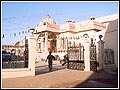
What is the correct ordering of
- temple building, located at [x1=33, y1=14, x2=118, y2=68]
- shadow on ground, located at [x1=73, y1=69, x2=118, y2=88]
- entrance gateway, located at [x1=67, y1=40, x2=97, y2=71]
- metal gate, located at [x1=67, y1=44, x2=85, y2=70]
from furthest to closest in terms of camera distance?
temple building, located at [x1=33, y1=14, x2=118, y2=68]
metal gate, located at [x1=67, y1=44, x2=85, y2=70]
entrance gateway, located at [x1=67, y1=40, x2=97, y2=71]
shadow on ground, located at [x1=73, y1=69, x2=118, y2=88]

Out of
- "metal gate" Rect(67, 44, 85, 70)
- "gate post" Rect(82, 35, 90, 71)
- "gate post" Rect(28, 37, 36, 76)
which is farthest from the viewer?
"metal gate" Rect(67, 44, 85, 70)

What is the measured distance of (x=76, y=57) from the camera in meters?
18.9

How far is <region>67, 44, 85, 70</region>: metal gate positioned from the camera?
16.3m

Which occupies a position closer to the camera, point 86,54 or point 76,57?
point 86,54

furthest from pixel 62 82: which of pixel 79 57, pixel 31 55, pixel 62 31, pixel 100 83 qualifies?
pixel 62 31

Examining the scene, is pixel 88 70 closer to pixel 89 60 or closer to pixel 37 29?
pixel 89 60

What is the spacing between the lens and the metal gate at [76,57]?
16344mm

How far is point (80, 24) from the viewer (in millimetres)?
34688

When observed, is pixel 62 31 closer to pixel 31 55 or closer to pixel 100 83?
pixel 31 55

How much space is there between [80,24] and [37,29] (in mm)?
6928

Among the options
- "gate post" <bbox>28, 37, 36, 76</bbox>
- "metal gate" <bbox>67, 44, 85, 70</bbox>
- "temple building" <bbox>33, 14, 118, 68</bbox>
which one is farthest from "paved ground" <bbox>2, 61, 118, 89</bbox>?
"temple building" <bbox>33, 14, 118, 68</bbox>

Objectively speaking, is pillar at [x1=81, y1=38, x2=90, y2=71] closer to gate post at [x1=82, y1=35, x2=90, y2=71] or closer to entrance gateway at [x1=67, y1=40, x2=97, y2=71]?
gate post at [x1=82, y1=35, x2=90, y2=71]

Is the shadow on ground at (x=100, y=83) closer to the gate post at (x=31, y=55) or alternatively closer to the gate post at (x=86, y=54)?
the gate post at (x=31, y=55)

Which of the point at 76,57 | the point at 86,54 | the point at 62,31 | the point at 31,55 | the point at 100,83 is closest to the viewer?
the point at 100,83
